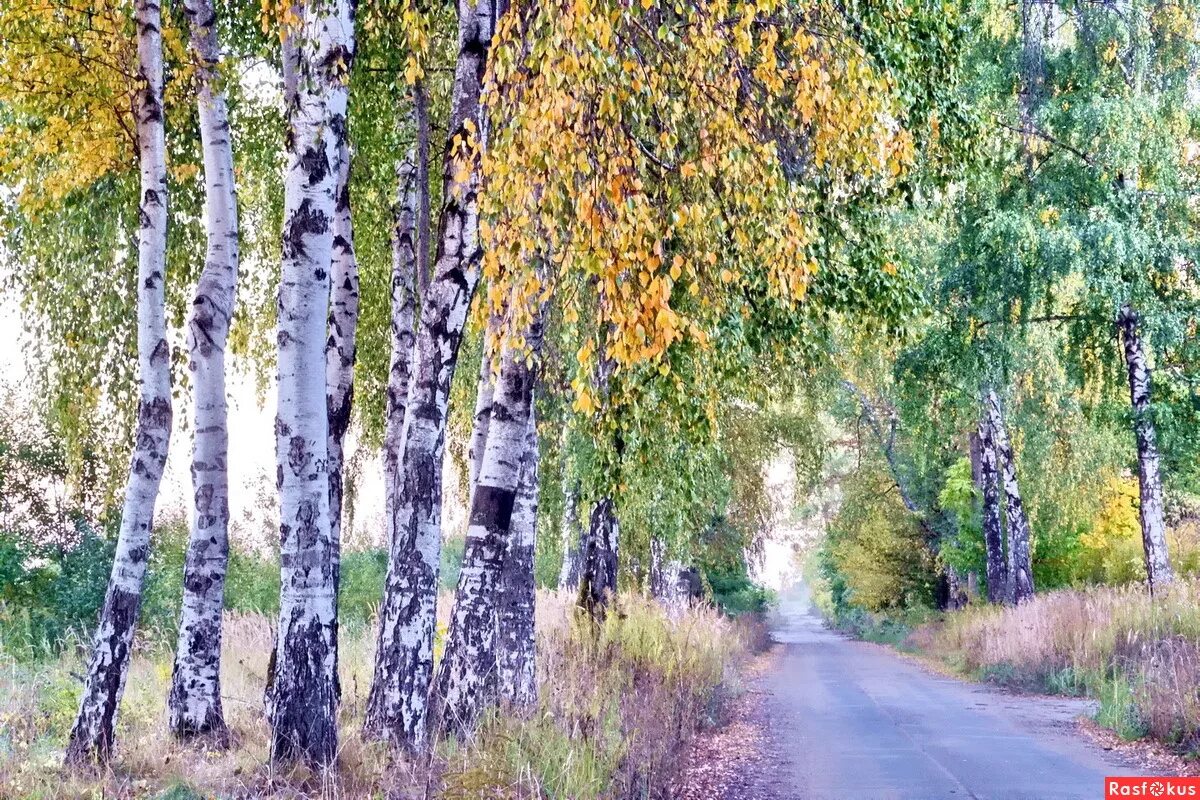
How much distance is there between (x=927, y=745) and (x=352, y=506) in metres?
11.4

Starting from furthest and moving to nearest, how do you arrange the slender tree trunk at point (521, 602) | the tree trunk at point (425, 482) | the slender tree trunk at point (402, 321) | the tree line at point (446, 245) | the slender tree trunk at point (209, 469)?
the slender tree trunk at point (402, 321) → the slender tree trunk at point (521, 602) → the slender tree trunk at point (209, 469) → the tree trunk at point (425, 482) → the tree line at point (446, 245)

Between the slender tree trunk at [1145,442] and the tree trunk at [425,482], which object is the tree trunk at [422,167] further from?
the slender tree trunk at [1145,442]

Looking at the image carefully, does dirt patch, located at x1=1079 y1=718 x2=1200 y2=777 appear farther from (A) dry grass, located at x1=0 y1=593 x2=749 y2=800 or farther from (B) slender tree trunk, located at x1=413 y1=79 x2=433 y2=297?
(B) slender tree trunk, located at x1=413 y1=79 x2=433 y2=297

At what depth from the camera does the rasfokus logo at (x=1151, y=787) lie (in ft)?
23.8

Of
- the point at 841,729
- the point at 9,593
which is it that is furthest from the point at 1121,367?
the point at 9,593

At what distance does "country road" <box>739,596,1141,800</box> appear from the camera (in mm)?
7715

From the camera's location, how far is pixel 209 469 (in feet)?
23.9

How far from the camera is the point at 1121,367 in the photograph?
56.1ft

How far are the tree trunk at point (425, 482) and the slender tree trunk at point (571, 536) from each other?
4.38 meters

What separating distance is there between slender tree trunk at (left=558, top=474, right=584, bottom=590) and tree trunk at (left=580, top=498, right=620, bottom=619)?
1.26ft

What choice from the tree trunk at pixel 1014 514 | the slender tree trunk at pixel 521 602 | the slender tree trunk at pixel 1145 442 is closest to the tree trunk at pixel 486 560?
the slender tree trunk at pixel 521 602

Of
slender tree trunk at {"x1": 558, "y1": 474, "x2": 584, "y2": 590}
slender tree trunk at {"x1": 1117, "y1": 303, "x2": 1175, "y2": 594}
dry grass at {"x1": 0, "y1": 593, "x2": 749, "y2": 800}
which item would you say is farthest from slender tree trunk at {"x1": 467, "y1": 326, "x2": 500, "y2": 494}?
slender tree trunk at {"x1": 1117, "y1": 303, "x2": 1175, "y2": 594}

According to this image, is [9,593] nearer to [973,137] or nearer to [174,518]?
[174,518]

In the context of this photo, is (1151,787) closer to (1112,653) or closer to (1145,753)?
(1145,753)
